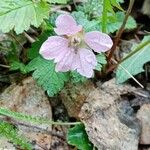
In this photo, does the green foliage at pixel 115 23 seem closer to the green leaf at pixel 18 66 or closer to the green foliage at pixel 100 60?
the green foliage at pixel 100 60

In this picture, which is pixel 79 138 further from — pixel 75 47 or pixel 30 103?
pixel 75 47

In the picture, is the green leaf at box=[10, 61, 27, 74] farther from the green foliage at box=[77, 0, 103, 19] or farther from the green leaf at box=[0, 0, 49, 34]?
the green foliage at box=[77, 0, 103, 19]

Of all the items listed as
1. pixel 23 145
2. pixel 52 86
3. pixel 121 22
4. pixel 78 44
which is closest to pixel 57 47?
pixel 78 44

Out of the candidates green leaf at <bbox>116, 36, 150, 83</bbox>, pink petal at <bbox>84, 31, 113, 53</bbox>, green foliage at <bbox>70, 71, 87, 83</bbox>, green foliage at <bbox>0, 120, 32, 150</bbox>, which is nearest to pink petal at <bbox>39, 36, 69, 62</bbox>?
pink petal at <bbox>84, 31, 113, 53</bbox>

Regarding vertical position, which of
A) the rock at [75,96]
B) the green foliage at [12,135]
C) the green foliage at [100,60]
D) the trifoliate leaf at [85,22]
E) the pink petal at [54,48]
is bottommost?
the rock at [75,96]

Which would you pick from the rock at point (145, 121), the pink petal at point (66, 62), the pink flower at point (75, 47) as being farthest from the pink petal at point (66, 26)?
the rock at point (145, 121)

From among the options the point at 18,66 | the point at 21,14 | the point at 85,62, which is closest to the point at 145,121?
the point at 85,62

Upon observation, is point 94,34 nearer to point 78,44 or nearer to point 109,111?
point 78,44
